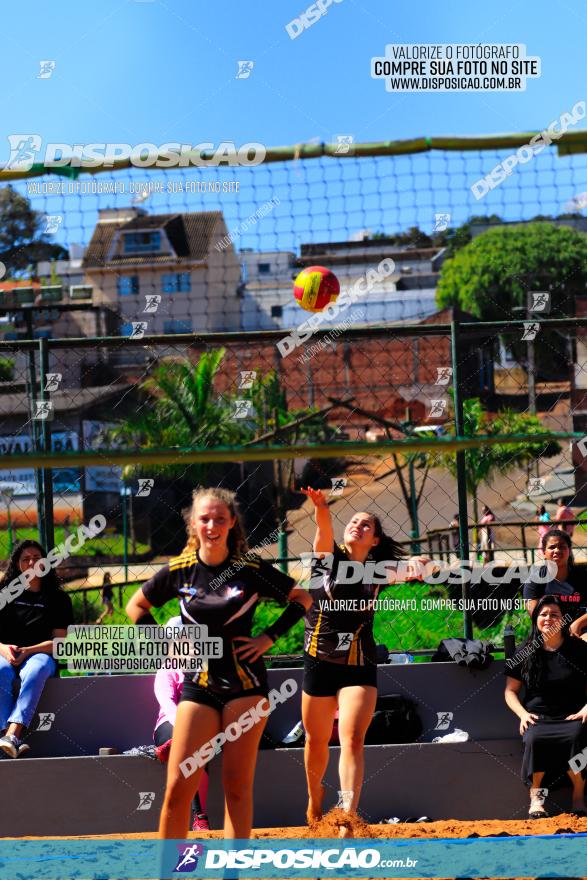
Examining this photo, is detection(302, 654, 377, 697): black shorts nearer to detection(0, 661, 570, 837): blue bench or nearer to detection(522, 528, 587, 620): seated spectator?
detection(0, 661, 570, 837): blue bench

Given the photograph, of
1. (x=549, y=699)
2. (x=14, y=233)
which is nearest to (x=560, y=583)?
(x=549, y=699)

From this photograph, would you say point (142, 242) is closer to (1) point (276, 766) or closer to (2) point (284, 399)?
(2) point (284, 399)

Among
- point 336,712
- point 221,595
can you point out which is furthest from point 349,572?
point 221,595

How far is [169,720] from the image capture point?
5.57 m

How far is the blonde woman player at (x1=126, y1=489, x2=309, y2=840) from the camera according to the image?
404cm

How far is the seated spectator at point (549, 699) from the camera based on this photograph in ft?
18.2

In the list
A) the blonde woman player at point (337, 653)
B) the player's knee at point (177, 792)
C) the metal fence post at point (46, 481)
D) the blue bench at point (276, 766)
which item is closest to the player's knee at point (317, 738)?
the blonde woman player at point (337, 653)

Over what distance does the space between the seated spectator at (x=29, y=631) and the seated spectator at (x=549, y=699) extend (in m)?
2.66

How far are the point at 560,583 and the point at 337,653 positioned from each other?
1.66 metres

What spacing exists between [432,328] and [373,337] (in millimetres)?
408

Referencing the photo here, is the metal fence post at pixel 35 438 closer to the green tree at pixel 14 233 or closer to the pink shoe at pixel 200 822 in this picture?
the pink shoe at pixel 200 822

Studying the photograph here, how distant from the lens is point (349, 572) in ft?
17.4

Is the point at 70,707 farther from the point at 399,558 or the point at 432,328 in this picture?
the point at 432,328

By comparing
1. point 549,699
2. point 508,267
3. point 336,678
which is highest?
point 508,267
